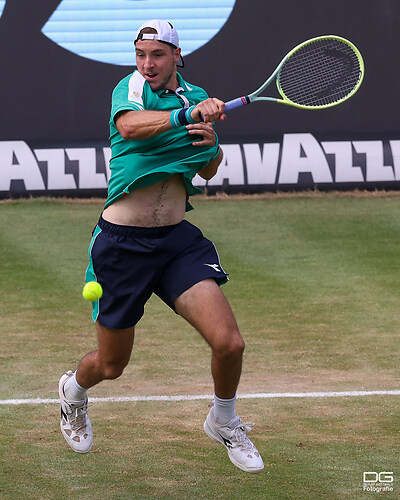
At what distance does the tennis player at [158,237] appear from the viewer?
553 cm

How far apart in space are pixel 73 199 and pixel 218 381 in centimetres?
954

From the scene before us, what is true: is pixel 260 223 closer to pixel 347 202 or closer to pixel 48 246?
pixel 347 202

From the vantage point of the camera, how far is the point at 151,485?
18.4 feet

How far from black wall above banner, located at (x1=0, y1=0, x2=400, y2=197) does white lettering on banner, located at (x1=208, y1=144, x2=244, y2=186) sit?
0.03 m

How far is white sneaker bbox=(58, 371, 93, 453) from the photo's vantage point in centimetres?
598

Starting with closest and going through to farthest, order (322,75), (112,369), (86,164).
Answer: (112,369) → (322,75) → (86,164)

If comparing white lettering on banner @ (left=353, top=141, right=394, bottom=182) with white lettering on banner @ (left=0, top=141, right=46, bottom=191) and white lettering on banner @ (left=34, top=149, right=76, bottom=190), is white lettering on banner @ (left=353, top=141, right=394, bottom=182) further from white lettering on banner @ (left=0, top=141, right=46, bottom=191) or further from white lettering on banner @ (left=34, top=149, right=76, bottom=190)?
white lettering on banner @ (left=0, top=141, right=46, bottom=191)

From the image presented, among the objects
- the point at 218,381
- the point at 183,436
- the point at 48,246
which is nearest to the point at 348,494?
the point at 218,381

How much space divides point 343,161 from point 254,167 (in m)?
1.40

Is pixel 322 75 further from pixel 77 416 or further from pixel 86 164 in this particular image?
pixel 86 164

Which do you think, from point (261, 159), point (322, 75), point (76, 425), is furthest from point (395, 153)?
point (76, 425)

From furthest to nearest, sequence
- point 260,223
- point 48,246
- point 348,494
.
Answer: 1. point 260,223
2. point 48,246
3. point 348,494

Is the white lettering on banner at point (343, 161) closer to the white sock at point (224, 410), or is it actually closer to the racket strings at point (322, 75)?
the racket strings at point (322, 75)

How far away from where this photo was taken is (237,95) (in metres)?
14.8
